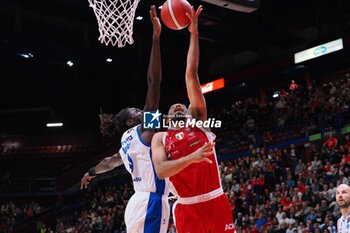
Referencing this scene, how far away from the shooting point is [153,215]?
5.03 m

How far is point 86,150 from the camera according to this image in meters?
28.1

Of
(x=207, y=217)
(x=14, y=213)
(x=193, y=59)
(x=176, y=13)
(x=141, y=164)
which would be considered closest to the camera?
(x=207, y=217)

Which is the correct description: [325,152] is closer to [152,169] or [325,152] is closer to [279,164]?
[279,164]

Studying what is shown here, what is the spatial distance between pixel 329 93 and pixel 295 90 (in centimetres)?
192

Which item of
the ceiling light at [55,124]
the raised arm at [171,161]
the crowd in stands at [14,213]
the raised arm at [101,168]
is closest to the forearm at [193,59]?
the raised arm at [171,161]

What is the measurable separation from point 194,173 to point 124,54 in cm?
1922

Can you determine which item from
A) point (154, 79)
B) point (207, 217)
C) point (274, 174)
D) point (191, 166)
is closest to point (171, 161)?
point (191, 166)

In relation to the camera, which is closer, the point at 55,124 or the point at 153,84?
the point at 153,84

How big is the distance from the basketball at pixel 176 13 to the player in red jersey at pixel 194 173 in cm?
87

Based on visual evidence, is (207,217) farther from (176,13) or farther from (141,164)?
(176,13)

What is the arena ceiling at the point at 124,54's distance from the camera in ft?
66.4

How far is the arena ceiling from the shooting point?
2023cm

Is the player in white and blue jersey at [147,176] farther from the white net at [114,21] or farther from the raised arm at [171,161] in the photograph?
the white net at [114,21]

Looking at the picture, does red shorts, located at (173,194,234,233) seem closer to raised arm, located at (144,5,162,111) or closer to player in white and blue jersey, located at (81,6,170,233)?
player in white and blue jersey, located at (81,6,170,233)
